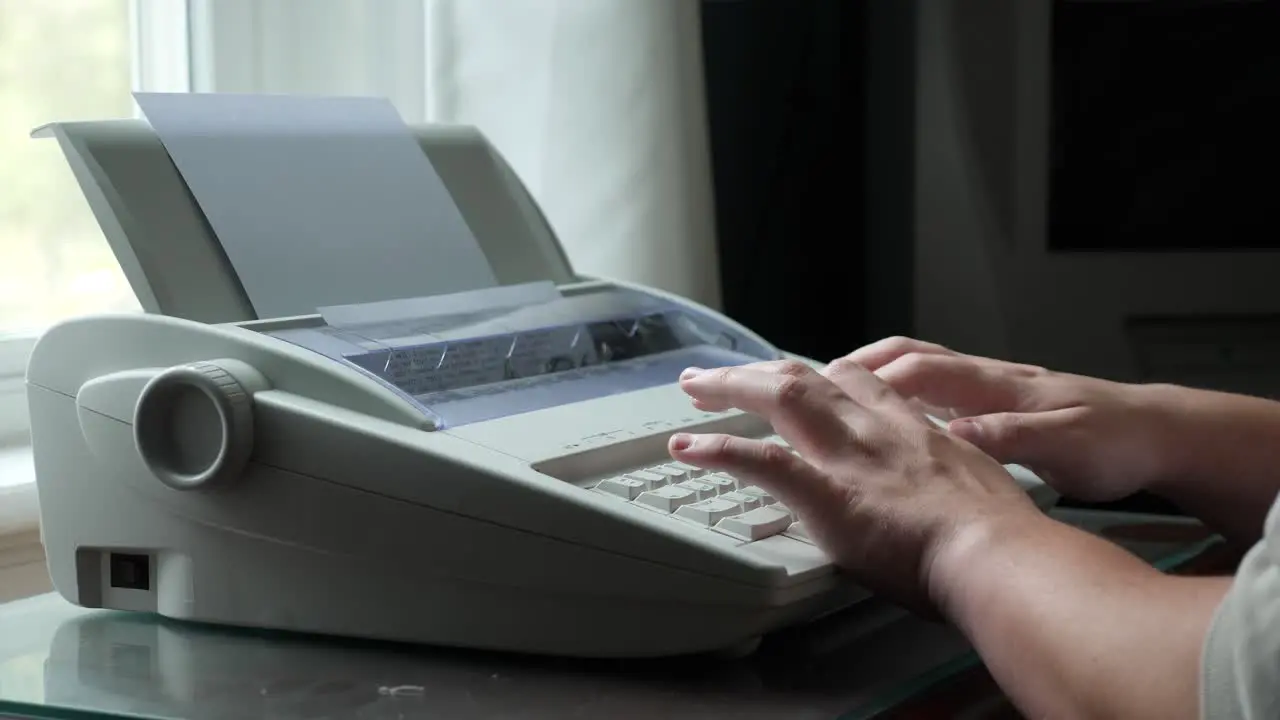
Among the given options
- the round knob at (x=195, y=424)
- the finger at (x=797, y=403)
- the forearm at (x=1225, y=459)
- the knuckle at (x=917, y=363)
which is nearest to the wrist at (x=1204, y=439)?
the forearm at (x=1225, y=459)

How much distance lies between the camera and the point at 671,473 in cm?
71

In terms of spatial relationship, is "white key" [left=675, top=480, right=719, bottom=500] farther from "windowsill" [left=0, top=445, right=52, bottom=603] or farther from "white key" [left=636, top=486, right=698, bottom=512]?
"windowsill" [left=0, top=445, right=52, bottom=603]

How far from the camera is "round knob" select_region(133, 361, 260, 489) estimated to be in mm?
685

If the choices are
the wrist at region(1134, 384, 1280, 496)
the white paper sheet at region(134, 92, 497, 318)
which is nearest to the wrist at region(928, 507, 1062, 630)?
the wrist at region(1134, 384, 1280, 496)

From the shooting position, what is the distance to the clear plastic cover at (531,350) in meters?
0.77

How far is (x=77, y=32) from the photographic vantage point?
121 centimetres

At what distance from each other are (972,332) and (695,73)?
0.32 metres

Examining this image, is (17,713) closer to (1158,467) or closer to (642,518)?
(642,518)

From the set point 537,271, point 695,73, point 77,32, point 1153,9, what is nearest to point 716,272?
point 695,73

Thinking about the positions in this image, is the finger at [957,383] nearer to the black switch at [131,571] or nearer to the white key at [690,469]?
the white key at [690,469]

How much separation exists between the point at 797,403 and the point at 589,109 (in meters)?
0.47

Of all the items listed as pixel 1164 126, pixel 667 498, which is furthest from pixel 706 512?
pixel 1164 126

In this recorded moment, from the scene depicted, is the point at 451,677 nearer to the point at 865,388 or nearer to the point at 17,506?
the point at 865,388

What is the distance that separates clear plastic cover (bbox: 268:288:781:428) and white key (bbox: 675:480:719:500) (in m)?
0.12
